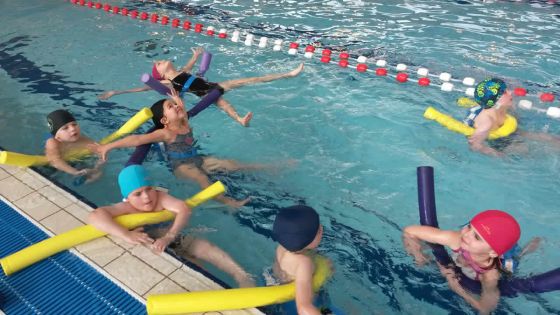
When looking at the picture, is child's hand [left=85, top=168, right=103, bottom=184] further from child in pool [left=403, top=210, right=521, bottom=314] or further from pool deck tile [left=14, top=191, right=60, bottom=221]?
child in pool [left=403, top=210, right=521, bottom=314]

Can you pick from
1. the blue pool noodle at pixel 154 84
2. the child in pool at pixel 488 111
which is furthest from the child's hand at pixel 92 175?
the child in pool at pixel 488 111

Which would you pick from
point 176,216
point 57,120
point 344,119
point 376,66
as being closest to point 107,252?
point 176,216

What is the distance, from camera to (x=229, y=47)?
847 centimetres

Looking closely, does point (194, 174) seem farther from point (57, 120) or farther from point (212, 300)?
point (212, 300)

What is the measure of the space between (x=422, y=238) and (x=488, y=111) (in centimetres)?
232

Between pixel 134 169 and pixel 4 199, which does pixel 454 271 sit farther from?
pixel 4 199

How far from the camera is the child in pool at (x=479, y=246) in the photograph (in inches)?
107

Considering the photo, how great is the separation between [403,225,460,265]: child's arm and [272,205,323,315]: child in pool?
907 mm

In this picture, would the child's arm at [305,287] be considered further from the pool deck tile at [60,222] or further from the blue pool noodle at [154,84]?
the blue pool noodle at [154,84]

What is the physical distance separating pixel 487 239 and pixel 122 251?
2.60 metres

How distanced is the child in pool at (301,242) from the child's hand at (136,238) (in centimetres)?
118

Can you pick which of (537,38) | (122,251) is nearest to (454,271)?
(122,251)

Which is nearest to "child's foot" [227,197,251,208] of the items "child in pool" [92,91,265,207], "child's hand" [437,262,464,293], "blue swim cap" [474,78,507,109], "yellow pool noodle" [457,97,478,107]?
"child in pool" [92,91,265,207]

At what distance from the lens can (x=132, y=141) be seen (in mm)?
4422
